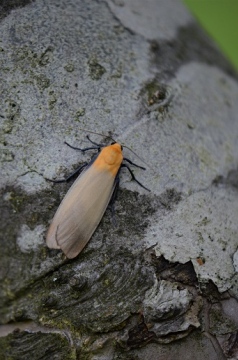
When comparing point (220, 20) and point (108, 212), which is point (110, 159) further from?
point (220, 20)

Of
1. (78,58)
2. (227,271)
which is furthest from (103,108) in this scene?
(227,271)

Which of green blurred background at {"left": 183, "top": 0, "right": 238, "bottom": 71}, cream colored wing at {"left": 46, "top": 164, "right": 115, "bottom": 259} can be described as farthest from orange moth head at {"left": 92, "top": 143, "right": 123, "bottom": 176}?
green blurred background at {"left": 183, "top": 0, "right": 238, "bottom": 71}

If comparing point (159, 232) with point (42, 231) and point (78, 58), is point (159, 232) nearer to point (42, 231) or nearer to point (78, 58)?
point (42, 231)

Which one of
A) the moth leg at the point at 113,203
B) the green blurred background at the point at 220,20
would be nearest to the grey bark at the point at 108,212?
the moth leg at the point at 113,203

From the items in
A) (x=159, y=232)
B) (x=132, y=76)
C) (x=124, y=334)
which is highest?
(x=132, y=76)

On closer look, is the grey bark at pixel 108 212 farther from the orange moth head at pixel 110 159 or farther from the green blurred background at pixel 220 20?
the green blurred background at pixel 220 20

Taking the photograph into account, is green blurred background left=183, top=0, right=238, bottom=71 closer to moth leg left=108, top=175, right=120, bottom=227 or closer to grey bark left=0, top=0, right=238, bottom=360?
grey bark left=0, top=0, right=238, bottom=360

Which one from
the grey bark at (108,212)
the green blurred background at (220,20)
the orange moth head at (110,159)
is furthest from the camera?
the green blurred background at (220,20)
